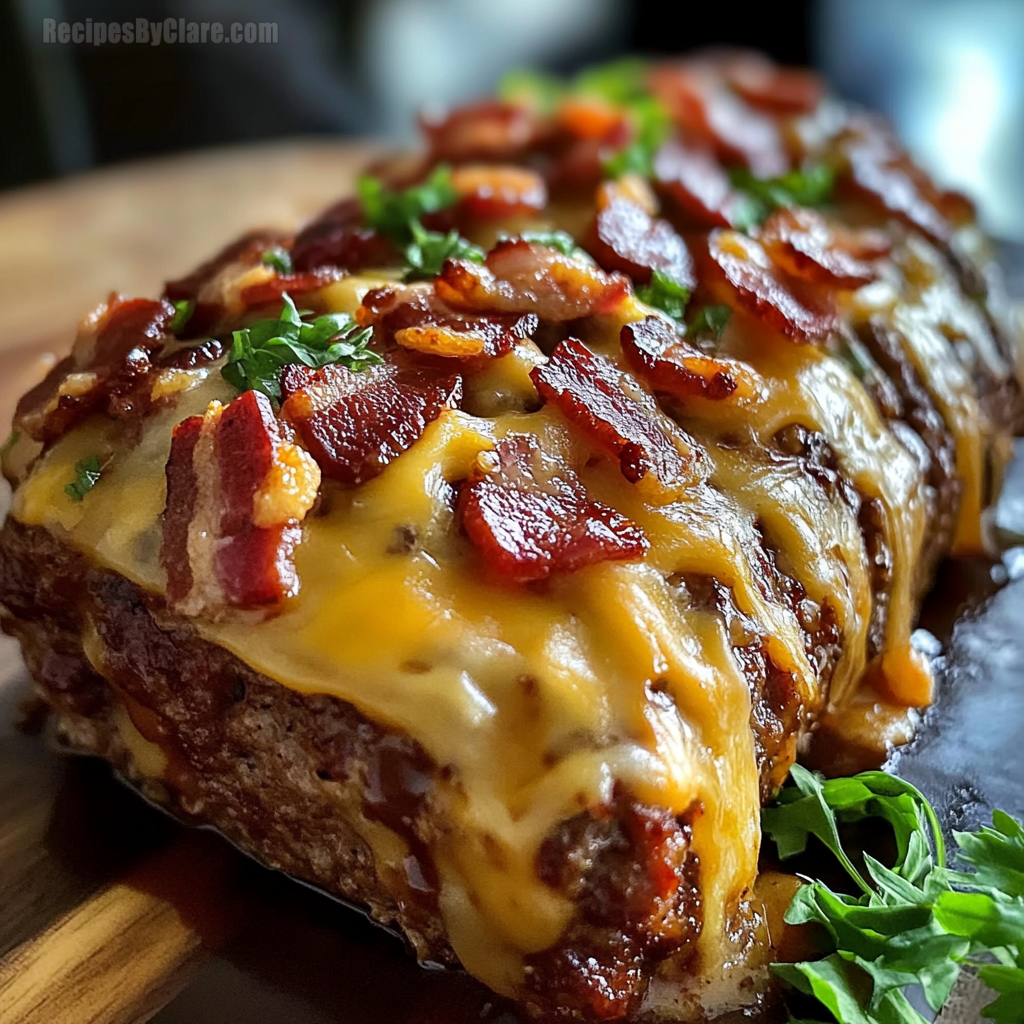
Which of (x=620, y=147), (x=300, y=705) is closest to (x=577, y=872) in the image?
(x=300, y=705)

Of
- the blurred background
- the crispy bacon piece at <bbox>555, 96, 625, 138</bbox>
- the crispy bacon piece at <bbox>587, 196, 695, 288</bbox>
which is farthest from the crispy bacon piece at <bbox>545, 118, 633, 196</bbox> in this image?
the blurred background

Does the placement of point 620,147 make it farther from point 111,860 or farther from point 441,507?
point 111,860

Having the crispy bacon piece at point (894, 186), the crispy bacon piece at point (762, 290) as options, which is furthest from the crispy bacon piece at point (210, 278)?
the crispy bacon piece at point (894, 186)

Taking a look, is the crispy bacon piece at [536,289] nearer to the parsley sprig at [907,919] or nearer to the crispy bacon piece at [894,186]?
the parsley sprig at [907,919]

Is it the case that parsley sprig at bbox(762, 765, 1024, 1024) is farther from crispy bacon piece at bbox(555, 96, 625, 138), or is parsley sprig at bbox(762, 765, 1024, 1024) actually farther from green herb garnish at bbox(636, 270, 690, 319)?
crispy bacon piece at bbox(555, 96, 625, 138)

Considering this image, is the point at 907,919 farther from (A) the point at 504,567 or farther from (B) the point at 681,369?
(B) the point at 681,369

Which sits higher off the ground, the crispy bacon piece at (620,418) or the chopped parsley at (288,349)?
the chopped parsley at (288,349)

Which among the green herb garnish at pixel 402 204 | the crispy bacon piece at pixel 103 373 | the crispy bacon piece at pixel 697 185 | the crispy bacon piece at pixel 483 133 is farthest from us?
the crispy bacon piece at pixel 483 133
